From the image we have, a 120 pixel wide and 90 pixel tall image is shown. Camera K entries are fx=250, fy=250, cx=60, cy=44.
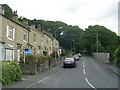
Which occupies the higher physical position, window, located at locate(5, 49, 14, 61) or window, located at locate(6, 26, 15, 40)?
window, located at locate(6, 26, 15, 40)

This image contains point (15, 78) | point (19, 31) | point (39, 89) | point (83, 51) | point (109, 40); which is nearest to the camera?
point (39, 89)

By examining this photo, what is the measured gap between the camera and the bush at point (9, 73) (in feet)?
53.2

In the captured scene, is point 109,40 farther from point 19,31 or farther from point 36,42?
point 19,31

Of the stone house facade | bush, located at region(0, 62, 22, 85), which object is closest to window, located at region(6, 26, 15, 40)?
the stone house facade

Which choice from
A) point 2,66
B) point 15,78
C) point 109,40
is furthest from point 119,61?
point 109,40

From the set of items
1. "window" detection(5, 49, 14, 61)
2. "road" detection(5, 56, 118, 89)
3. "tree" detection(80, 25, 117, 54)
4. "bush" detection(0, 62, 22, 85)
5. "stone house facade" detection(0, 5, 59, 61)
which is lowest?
"road" detection(5, 56, 118, 89)

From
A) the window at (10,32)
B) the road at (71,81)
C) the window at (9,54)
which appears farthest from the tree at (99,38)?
the road at (71,81)

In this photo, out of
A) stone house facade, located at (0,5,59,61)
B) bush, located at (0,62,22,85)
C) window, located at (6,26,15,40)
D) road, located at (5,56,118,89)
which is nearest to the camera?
bush, located at (0,62,22,85)

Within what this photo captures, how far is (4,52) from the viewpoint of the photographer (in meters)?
30.5

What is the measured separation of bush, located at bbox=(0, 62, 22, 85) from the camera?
16202 mm

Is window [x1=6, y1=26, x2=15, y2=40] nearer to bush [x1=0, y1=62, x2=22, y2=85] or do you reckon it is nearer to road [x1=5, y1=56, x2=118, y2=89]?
road [x1=5, y1=56, x2=118, y2=89]

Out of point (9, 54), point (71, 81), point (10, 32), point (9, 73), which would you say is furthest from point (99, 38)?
point (9, 73)

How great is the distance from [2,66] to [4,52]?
14067 mm

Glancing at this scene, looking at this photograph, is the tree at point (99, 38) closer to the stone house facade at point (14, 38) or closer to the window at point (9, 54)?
the stone house facade at point (14, 38)
